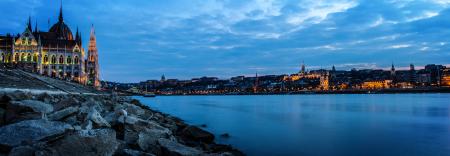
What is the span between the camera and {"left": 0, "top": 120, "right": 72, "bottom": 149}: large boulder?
5.18 meters

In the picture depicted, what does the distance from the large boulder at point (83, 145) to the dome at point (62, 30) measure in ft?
461

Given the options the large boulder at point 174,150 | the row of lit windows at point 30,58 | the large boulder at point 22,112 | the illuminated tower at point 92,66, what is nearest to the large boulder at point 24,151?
the large boulder at point 22,112

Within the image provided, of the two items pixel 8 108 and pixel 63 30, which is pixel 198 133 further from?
pixel 63 30

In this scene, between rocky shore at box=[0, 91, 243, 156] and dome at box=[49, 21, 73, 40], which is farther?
dome at box=[49, 21, 73, 40]

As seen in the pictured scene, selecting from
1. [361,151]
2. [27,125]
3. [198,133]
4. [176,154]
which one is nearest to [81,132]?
[27,125]

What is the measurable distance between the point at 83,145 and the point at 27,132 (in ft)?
4.11

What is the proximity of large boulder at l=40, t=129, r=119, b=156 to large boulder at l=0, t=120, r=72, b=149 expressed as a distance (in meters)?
0.63

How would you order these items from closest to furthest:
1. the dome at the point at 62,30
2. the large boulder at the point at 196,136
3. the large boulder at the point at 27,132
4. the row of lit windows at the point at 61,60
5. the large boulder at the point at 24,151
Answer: the large boulder at the point at 24,151 → the large boulder at the point at 27,132 → the large boulder at the point at 196,136 → the row of lit windows at the point at 61,60 → the dome at the point at 62,30

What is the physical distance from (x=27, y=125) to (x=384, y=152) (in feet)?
43.3

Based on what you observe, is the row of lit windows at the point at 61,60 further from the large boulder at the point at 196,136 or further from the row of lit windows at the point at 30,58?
the large boulder at the point at 196,136

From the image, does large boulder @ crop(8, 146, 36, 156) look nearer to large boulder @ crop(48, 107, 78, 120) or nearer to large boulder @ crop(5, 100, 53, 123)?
large boulder @ crop(5, 100, 53, 123)

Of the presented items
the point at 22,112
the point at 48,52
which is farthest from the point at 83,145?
the point at 48,52

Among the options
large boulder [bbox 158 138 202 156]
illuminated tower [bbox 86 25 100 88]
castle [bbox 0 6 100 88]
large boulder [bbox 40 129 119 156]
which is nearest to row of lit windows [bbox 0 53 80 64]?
castle [bbox 0 6 100 88]

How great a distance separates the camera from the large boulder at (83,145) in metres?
4.71
